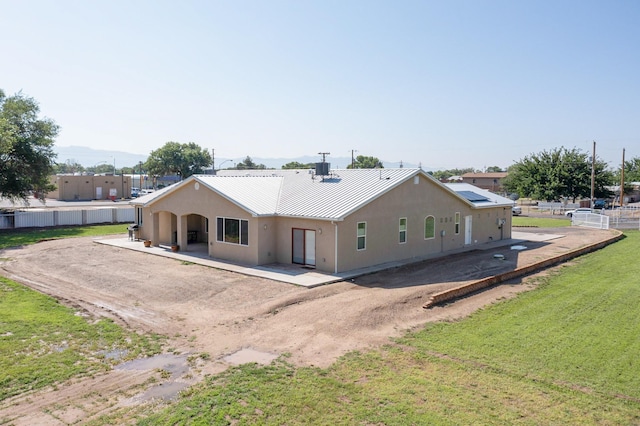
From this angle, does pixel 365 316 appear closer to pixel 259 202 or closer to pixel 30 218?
pixel 259 202

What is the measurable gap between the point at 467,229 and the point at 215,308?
58.3ft

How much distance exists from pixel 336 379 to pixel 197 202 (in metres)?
16.4

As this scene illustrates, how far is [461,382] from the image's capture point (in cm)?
936

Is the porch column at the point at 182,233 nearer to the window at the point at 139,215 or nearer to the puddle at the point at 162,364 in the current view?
the window at the point at 139,215

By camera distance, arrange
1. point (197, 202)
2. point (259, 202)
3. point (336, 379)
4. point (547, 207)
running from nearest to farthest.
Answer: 1. point (336, 379)
2. point (259, 202)
3. point (197, 202)
4. point (547, 207)

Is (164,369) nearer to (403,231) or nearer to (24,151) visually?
(403,231)

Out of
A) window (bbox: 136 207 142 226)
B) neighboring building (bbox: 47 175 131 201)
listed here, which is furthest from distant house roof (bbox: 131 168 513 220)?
neighboring building (bbox: 47 175 131 201)

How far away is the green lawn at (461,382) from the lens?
8.05m

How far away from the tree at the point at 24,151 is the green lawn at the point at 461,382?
3236cm

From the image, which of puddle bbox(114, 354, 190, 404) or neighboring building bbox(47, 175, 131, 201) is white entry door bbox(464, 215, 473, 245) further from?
neighboring building bbox(47, 175, 131, 201)

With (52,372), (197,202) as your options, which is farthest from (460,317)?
(197,202)

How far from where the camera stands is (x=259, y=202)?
74.0ft

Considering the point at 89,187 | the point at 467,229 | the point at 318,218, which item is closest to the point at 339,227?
the point at 318,218

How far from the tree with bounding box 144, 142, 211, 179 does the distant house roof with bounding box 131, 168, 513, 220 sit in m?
54.1
